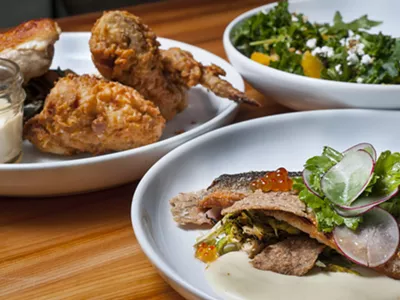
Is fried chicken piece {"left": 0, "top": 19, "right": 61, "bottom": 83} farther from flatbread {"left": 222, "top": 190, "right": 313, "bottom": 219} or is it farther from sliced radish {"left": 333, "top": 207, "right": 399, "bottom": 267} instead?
sliced radish {"left": 333, "top": 207, "right": 399, "bottom": 267}

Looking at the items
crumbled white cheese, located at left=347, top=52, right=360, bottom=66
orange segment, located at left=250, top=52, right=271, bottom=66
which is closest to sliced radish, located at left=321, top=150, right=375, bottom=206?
crumbled white cheese, located at left=347, top=52, right=360, bottom=66

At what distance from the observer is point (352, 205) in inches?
60.0

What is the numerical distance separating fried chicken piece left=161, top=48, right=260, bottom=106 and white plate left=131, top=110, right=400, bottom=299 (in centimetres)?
23

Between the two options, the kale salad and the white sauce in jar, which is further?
the kale salad

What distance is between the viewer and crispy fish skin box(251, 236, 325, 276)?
4.98ft

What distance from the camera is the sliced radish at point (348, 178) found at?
5.03 feet

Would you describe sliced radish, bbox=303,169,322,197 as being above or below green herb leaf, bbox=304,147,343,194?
below

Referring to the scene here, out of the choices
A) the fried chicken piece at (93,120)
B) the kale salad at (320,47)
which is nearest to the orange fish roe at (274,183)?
the fried chicken piece at (93,120)

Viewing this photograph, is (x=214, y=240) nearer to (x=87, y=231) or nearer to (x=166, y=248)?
(x=166, y=248)

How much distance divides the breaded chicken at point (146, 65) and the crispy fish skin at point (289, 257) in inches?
32.3

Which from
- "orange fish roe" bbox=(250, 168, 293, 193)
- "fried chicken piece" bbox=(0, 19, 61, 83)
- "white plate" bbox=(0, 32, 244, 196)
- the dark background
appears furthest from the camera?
the dark background

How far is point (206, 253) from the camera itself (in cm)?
160

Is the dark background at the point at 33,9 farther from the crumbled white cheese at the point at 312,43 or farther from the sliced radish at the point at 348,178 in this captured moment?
the sliced radish at the point at 348,178

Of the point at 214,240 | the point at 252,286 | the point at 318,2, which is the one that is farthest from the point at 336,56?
the point at 252,286
